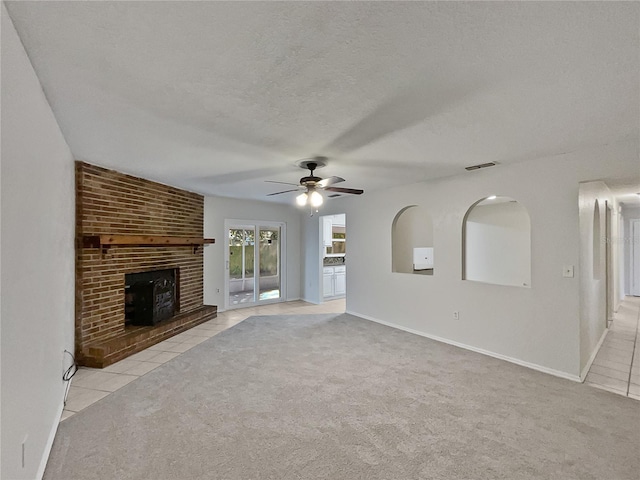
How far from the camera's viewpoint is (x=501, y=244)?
5.77m

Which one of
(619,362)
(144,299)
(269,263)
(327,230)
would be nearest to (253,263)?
(269,263)

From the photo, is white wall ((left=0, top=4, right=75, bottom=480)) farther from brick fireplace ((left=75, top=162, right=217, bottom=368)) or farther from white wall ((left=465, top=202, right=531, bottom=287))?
white wall ((left=465, top=202, right=531, bottom=287))

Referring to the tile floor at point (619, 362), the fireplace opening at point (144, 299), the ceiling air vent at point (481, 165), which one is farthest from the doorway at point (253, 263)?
the tile floor at point (619, 362)

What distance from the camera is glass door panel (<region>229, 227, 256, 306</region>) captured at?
6516 millimetres

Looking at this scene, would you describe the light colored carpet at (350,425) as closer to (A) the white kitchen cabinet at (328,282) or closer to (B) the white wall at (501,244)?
(B) the white wall at (501,244)

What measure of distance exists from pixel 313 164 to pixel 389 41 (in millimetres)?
2000

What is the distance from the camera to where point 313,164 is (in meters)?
3.33

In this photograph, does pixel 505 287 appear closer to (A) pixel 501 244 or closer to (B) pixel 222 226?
(A) pixel 501 244

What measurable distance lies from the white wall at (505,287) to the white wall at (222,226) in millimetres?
2674

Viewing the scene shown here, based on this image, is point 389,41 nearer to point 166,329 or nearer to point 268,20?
point 268,20

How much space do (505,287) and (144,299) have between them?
4958 mm

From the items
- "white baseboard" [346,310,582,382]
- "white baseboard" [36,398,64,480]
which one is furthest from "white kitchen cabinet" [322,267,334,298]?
"white baseboard" [36,398,64,480]

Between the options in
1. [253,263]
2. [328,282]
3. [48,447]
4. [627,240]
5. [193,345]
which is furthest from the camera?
[328,282]

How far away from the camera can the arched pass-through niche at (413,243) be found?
567 cm
